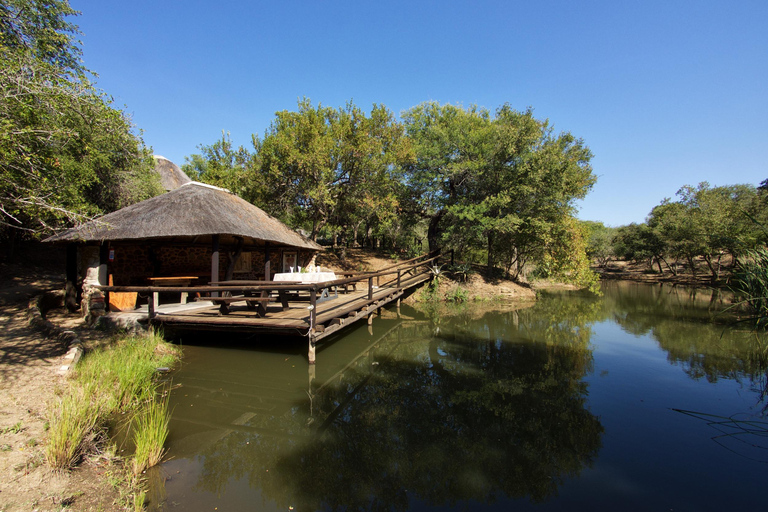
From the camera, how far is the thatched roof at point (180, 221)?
26.1 ft

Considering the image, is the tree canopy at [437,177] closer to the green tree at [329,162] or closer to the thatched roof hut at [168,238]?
the green tree at [329,162]

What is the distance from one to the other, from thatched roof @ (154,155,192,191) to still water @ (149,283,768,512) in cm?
1910

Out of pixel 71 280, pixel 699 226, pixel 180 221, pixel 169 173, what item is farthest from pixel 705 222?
pixel 169 173

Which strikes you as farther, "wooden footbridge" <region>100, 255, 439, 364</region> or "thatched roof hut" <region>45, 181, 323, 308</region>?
"thatched roof hut" <region>45, 181, 323, 308</region>

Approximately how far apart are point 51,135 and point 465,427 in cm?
745

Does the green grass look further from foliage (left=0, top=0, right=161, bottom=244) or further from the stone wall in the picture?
the stone wall

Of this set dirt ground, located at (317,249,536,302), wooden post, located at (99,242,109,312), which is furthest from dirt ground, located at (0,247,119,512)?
dirt ground, located at (317,249,536,302)

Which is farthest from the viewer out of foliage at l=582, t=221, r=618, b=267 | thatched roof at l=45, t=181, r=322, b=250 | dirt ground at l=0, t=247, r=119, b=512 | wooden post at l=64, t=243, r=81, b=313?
foliage at l=582, t=221, r=618, b=267

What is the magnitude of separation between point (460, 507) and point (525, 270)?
A: 2133 centimetres

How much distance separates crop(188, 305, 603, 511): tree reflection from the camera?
3.18m

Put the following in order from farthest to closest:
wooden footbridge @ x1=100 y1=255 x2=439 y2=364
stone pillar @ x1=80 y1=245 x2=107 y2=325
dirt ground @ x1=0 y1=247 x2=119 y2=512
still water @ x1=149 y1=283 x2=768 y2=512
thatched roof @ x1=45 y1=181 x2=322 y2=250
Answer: thatched roof @ x1=45 y1=181 x2=322 y2=250
stone pillar @ x1=80 y1=245 x2=107 y2=325
wooden footbridge @ x1=100 y1=255 x2=439 y2=364
still water @ x1=149 y1=283 x2=768 y2=512
dirt ground @ x1=0 y1=247 x2=119 y2=512

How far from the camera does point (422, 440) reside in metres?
4.00

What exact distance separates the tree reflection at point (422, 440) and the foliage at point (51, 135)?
4.16m

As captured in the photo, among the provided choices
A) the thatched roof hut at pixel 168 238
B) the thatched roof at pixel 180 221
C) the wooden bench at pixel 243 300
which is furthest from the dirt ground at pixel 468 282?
the wooden bench at pixel 243 300
